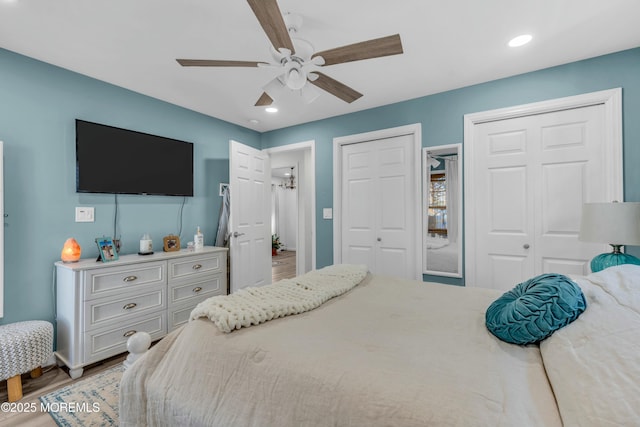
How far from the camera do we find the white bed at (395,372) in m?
0.69

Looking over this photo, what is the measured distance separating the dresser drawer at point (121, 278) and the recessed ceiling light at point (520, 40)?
3.34 meters

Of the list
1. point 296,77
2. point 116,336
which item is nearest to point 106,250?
point 116,336

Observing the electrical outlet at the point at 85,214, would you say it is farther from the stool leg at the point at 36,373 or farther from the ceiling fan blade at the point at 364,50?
the ceiling fan blade at the point at 364,50

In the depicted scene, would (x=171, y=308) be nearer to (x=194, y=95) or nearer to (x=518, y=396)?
(x=194, y=95)

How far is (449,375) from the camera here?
822 mm

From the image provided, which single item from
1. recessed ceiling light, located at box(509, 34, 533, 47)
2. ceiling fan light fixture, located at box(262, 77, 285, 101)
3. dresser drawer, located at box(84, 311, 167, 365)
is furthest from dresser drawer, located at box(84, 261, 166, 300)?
recessed ceiling light, located at box(509, 34, 533, 47)

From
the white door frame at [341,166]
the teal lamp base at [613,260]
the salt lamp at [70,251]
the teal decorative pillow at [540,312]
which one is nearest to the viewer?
the teal decorative pillow at [540,312]

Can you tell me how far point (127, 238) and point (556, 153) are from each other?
3988mm

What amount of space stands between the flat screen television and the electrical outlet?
17cm

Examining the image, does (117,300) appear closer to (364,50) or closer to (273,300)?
(273,300)

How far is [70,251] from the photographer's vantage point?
229cm

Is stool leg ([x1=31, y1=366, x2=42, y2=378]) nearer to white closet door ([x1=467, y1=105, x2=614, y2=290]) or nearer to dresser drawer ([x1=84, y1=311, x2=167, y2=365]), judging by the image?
dresser drawer ([x1=84, y1=311, x2=167, y2=365])

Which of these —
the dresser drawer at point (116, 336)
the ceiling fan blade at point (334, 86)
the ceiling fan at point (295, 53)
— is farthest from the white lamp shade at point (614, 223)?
the dresser drawer at point (116, 336)

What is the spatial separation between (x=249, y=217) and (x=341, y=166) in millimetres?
1332
